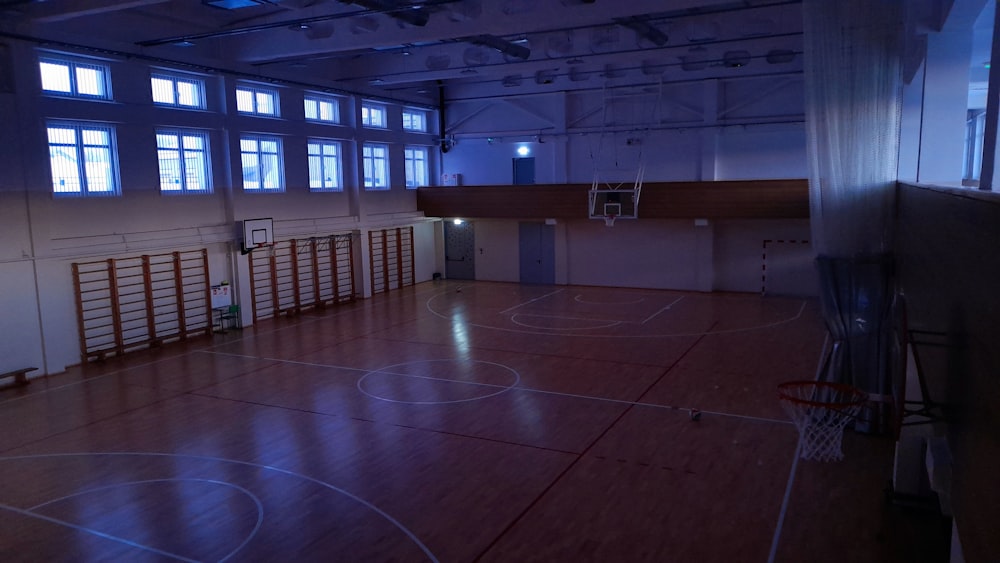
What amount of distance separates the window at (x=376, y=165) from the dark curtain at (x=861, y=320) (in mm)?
17849

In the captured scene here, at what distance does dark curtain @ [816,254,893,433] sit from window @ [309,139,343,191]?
1670 cm

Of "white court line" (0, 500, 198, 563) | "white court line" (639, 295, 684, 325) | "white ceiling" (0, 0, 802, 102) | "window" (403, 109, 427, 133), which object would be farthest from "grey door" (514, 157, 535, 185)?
"white court line" (0, 500, 198, 563)

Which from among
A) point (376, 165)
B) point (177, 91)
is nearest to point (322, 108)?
point (376, 165)

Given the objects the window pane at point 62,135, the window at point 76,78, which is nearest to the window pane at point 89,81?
the window at point 76,78

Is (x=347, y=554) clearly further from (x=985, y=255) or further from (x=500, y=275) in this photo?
(x=500, y=275)

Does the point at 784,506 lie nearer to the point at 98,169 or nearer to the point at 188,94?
the point at 98,169

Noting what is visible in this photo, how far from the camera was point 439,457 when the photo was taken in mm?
9750

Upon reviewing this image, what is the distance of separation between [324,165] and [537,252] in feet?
27.7

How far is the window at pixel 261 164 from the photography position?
65.8ft

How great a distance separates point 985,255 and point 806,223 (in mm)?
19966

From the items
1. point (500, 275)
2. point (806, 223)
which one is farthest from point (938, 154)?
point (500, 275)

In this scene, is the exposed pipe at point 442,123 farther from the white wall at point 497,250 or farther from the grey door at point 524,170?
the white wall at point 497,250

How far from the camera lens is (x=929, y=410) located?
5172 mm

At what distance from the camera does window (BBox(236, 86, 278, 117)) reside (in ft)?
65.1
